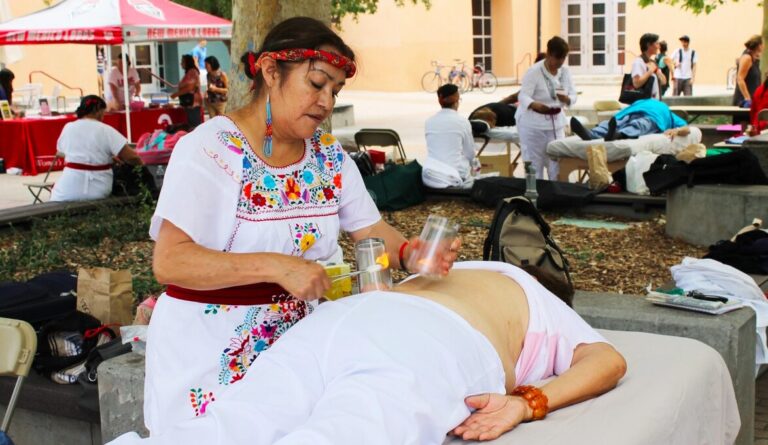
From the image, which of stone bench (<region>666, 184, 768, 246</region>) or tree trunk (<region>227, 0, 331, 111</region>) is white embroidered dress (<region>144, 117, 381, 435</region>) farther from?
stone bench (<region>666, 184, 768, 246</region>)

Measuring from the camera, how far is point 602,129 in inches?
439

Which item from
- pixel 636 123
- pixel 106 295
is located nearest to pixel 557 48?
pixel 636 123

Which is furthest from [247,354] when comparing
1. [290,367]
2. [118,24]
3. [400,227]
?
[118,24]

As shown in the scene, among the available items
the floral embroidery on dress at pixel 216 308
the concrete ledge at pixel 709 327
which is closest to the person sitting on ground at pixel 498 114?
the concrete ledge at pixel 709 327

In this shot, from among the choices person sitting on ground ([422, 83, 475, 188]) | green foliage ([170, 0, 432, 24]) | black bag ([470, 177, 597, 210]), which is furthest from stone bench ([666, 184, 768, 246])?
green foliage ([170, 0, 432, 24])

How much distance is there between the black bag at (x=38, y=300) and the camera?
4.55 metres

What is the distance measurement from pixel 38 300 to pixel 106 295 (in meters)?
0.36

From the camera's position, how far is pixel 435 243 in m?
2.89

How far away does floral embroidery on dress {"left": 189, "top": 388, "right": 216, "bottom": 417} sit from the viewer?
2.72 m

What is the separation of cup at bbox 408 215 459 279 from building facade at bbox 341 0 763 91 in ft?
84.5

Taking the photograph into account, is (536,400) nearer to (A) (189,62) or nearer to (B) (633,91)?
(B) (633,91)

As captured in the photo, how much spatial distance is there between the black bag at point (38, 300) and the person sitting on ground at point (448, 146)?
5127mm

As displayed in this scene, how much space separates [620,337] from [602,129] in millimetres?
7746

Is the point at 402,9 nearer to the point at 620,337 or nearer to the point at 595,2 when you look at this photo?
the point at 595,2
